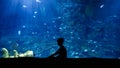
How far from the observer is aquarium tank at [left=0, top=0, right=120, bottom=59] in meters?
32.9

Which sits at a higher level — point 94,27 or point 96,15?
point 96,15

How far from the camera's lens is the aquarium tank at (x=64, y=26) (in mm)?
32906

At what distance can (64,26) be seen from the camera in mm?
35875
